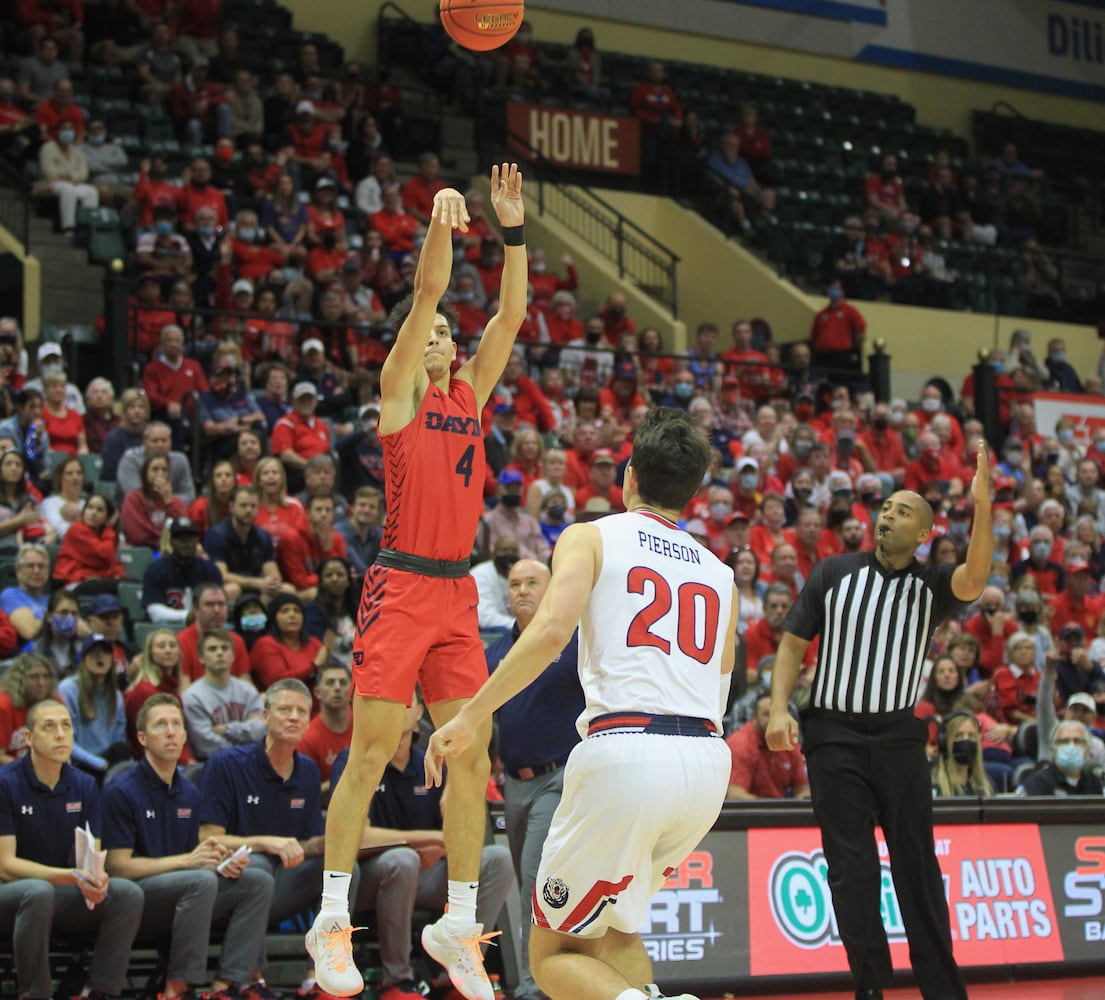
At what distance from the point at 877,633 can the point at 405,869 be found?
96.3 inches

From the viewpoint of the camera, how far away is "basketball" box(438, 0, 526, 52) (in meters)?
6.32

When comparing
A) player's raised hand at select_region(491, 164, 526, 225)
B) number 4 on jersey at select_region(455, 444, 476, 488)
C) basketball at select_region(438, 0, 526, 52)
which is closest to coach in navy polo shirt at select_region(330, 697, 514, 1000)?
number 4 on jersey at select_region(455, 444, 476, 488)

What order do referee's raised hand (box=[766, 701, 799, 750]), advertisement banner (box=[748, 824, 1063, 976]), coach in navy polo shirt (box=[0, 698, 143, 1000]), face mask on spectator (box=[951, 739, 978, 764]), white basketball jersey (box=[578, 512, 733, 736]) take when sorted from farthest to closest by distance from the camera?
face mask on spectator (box=[951, 739, 978, 764]) < advertisement banner (box=[748, 824, 1063, 976]) < coach in navy polo shirt (box=[0, 698, 143, 1000]) < referee's raised hand (box=[766, 701, 799, 750]) < white basketball jersey (box=[578, 512, 733, 736])

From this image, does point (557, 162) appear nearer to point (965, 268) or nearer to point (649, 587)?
point (965, 268)

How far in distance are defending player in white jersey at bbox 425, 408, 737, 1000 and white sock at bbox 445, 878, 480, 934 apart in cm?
115

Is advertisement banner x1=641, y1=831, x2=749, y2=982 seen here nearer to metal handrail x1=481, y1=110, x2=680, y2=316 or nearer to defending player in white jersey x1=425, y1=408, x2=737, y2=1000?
defending player in white jersey x1=425, y1=408, x2=737, y2=1000

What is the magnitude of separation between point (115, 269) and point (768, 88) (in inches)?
515

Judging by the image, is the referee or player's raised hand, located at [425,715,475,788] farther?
the referee

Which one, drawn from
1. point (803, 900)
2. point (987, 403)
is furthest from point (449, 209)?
point (987, 403)

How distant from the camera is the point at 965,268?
2214 centimetres

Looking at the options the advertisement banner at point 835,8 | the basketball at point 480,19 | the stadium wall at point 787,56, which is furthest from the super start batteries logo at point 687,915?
the advertisement banner at point 835,8

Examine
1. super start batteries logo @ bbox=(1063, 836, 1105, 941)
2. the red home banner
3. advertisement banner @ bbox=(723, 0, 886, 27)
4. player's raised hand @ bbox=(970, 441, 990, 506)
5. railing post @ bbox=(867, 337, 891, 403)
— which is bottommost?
super start batteries logo @ bbox=(1063, 836, 1105, 941)

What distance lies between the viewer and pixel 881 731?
21.4ft

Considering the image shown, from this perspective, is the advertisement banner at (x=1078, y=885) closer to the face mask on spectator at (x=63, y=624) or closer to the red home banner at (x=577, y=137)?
the face mask on spectator at (x=63, y=624)
